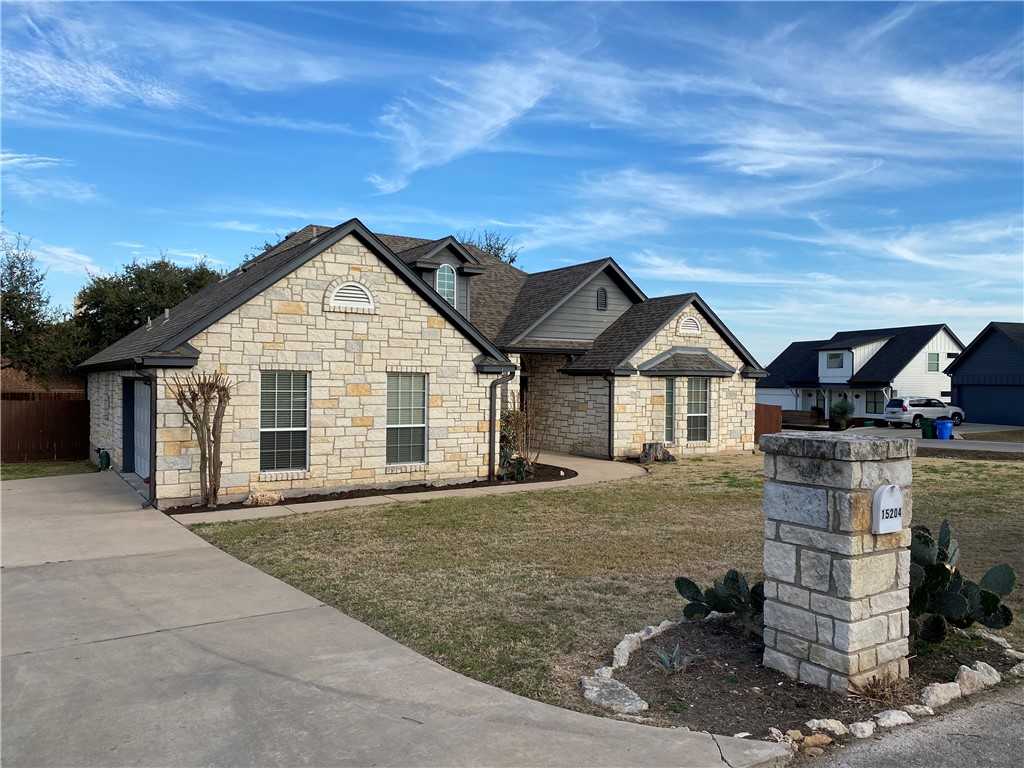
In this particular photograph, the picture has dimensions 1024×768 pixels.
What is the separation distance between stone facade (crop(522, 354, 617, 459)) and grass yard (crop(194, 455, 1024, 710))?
5802mm

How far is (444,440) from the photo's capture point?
625 inches

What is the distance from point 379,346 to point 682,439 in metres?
10.9

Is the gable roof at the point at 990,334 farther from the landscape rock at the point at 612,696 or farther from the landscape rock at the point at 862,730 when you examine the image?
the landscape rock at the point at 612,696

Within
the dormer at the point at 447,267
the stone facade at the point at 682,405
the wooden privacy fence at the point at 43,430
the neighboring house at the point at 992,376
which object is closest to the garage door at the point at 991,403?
the neighboring house at the point at 992,376

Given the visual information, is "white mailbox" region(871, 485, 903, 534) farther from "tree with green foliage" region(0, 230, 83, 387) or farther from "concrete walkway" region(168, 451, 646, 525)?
"tree with green foliage" region(0, 230, 83, 387)

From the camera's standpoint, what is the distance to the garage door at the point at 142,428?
14953mm

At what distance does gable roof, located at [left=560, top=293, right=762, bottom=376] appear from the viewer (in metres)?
21.3

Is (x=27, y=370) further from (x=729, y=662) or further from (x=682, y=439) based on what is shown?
(x=729, y=662)

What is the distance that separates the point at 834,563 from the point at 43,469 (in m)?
20.2

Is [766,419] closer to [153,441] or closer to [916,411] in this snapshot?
[916,411]

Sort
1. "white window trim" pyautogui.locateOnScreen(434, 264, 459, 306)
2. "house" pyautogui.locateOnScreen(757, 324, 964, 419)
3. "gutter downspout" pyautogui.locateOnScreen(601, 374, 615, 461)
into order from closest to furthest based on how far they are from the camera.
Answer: "gutter downspout" pyautogui.locateOnScreen(601, 374, 615, 461), "white window trim" pyautogui.locateOnScreen(434, 264, 459, 306), "house" pyautogui.locateOnScreen(757, 324, 964, 419)

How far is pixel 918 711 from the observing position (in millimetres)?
5066

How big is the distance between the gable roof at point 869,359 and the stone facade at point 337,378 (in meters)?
35.4

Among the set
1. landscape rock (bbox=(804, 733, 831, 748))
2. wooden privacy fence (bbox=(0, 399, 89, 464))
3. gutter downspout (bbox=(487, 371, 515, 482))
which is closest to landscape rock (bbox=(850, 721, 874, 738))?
landscape rock (bbox=(804, 733, 831, 748))
